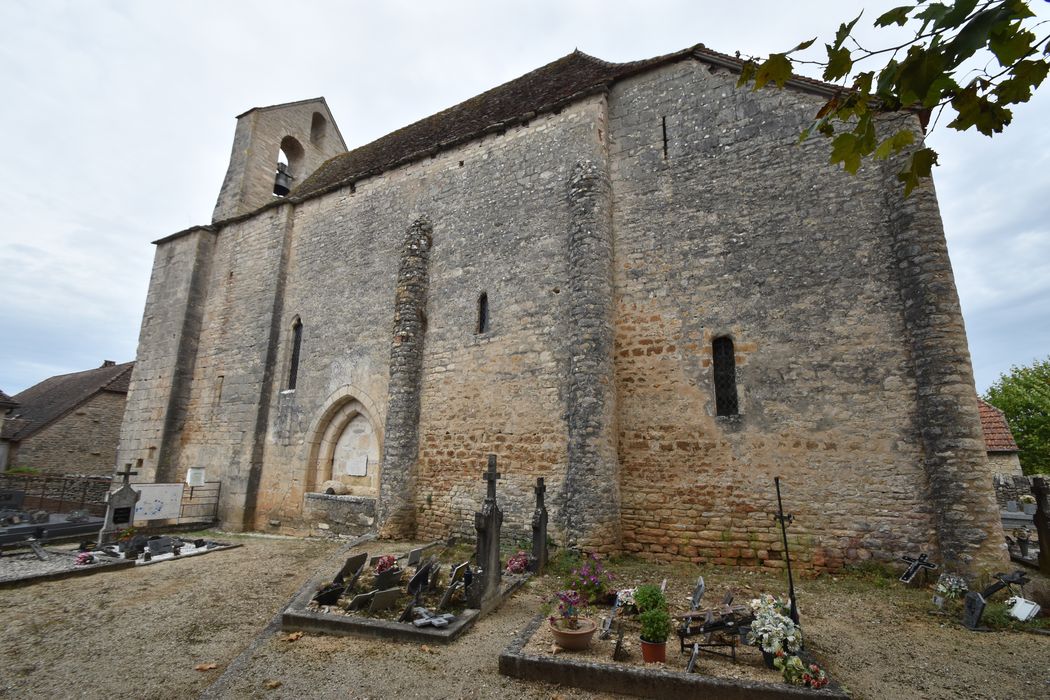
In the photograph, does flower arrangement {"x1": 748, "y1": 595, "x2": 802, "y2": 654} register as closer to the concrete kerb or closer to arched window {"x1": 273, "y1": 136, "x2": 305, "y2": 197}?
the concrete kerb

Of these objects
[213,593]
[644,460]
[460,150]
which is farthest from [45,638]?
[460,150]

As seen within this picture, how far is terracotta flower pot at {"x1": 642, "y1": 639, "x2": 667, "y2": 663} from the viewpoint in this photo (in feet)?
13.3

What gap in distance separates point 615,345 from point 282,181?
14.0 metres

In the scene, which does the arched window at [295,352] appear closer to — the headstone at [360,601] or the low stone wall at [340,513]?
the low stone wall at [340,513]

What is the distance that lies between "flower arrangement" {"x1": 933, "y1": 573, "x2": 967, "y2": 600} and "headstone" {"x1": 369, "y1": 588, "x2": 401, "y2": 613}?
19.7ft

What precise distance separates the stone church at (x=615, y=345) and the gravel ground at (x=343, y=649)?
131 centimetres

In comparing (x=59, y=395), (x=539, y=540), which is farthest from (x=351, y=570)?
(x=59, y=395)

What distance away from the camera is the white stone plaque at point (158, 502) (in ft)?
35.1

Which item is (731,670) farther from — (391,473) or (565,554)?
(391,473)

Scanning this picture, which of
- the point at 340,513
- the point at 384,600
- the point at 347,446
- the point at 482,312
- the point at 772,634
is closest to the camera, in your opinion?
the point at 772,634

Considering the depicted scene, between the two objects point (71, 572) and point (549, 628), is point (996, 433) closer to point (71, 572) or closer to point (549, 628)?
point (549, 628)

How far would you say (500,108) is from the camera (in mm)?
11875

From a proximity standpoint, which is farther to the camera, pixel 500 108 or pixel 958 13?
pixel 500 108

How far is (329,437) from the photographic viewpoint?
1182cm
